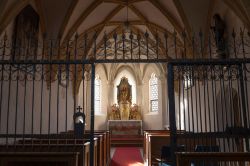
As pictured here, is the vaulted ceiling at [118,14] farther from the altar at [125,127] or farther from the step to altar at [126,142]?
the altar at [125,127]

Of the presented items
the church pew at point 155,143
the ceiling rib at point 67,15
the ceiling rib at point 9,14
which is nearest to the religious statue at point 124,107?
the ceiling rib at point 67,15

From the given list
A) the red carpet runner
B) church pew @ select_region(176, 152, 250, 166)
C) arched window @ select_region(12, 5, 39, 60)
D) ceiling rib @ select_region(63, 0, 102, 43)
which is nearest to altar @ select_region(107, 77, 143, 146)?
the red carpet runner

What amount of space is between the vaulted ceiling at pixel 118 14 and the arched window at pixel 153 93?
6.09m

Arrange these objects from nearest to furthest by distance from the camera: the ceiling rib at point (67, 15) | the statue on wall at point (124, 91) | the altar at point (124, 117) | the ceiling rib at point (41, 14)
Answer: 1. the ceiling rib at point (41, 14)
2. the ceiling rib at point (67, 15)
3. the altar at point (124, 117)
4. the statue on wall at point (124, 91)

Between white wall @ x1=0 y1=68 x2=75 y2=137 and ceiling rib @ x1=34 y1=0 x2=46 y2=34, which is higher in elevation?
ceiling rib @ x1=34 y1=0 x2=46 y2=34

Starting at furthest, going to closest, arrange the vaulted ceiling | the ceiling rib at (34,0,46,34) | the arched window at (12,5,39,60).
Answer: the ceiling rib at (34,0,46,34)
the arched window at (12,5,39,60)
the vaulted ceiling

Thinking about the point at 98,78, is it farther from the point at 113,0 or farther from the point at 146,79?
the point at 113,0

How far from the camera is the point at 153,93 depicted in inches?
761

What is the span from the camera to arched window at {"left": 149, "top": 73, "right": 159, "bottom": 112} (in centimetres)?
1894

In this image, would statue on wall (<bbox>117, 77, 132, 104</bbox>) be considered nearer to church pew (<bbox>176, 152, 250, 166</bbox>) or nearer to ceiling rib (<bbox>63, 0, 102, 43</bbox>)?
ceiling rib (<bbox>63, 0, 102, 43</bbox>)

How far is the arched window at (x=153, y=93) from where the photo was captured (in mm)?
18938

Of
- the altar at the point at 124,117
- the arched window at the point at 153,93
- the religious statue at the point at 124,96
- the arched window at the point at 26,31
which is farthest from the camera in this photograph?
the religious statue at the point at 124,96

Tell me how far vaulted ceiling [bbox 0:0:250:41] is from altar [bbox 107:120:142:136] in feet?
22.5

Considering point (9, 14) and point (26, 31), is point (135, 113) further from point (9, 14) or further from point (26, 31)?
point (9, 14)
